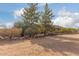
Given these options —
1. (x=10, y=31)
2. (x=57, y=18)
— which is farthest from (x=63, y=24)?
(x=10, y=31)

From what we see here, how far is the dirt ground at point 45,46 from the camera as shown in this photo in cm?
217

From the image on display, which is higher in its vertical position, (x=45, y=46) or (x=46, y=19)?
(x=46, y=19)

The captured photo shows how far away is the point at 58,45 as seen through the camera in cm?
218

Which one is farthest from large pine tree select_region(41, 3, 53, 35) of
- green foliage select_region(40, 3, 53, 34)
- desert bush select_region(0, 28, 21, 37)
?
desert bush select_region(0, 28, 21, 37)

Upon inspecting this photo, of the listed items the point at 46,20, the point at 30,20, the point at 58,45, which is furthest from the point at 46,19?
the point at 58,45

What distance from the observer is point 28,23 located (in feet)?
7.24

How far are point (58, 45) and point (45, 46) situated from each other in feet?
0.36

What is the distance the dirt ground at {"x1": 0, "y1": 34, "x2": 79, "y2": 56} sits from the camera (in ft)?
7.12

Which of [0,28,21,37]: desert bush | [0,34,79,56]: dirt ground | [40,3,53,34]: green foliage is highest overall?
[40,3,53,34]: green foliage

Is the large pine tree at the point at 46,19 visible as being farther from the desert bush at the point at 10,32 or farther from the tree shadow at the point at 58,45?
the desert bush at the point at 10,32

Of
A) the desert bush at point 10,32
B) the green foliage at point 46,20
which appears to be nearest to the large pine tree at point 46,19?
the green foliage at point 46,20

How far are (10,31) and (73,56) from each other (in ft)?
1.87

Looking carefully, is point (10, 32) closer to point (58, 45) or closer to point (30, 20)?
point (30, 20)

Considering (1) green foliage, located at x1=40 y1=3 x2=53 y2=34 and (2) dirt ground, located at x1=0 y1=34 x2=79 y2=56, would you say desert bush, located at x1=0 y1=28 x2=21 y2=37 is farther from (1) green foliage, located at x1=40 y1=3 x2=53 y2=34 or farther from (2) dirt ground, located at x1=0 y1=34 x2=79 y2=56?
(1) green foliage, located at x1=40 y1=3 x2=53 y2=34
